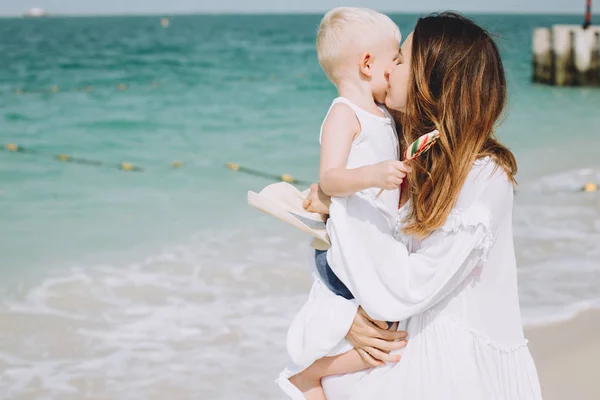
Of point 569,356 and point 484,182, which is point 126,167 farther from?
point 484,182

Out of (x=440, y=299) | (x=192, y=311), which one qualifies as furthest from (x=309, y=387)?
(x=192, y=311)

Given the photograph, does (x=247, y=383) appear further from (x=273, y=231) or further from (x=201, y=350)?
(x=273, y=231)

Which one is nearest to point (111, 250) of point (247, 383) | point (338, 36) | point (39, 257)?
point (39, 257)

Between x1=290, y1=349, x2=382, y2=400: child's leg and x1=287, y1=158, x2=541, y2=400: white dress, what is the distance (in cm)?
7

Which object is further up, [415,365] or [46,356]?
[415,365]

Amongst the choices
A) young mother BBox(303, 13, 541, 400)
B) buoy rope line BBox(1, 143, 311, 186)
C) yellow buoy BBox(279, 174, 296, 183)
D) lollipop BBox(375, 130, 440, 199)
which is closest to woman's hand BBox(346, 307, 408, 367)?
young mother BBox(303, 13, 541, 400)

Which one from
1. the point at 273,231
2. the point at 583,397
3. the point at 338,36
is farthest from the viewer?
the point at 273,231

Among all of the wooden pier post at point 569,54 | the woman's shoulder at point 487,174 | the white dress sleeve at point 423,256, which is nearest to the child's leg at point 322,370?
the white dress sleeve at point 423,256

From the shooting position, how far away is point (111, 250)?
714 cm

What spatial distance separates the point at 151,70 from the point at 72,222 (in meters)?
20.4

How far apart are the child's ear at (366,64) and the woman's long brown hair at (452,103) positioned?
209mm

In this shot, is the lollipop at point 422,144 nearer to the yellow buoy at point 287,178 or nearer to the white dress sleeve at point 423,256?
the white dress sleeve at point 423,256

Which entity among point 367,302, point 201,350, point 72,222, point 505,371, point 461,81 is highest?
point 461,81

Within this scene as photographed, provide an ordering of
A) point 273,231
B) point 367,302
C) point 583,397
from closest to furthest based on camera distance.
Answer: point 367,302 → point 583,397 → point 273,231
